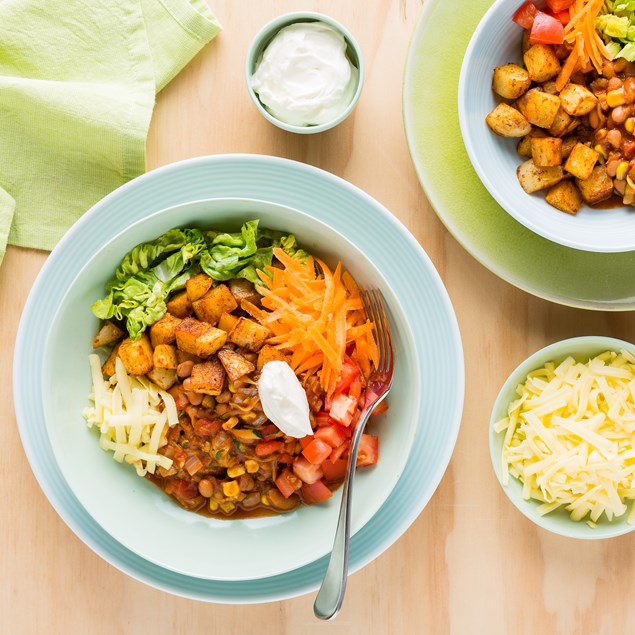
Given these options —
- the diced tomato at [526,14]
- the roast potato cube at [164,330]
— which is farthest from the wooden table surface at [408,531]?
the roast potato cube at [164,330]

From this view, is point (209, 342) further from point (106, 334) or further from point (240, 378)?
point (106, 334)

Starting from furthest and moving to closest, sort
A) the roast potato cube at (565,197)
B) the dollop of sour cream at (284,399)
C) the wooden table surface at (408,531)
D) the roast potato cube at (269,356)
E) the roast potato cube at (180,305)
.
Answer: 1. the wooden table surface at (408,531)
2. the roast potato cube at (565,197)
3. the roast potato cube at (180,305)
4. the roast potato cube at (269,356)
5. the dollop of sour cream at (284,399)

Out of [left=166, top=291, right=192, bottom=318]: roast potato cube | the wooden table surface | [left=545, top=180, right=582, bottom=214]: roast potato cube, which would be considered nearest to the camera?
[left=166, top=291, right=192, bottom=318]: roast potato cube

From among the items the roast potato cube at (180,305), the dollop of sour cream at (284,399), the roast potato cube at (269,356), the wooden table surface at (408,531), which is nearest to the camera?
the dollop of sour cream at (284,399)

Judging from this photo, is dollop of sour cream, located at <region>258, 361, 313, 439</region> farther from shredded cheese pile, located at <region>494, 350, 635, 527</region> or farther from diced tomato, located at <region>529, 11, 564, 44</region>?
diced tomato, located at <region>529, 11, 564, 44</region>

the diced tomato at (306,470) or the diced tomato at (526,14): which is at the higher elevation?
the diced tomato at (526,14)

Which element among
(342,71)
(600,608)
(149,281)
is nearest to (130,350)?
(149,281)

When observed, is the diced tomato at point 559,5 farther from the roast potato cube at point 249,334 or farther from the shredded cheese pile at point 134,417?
the shredded cheese pile at point 134,417

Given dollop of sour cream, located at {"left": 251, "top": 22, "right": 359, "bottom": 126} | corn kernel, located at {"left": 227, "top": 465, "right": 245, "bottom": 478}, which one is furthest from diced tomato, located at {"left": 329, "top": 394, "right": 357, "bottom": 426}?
dollop of sour cream, located at {"left": 251, "top": 22, "right": 359, "bottom": 126}
